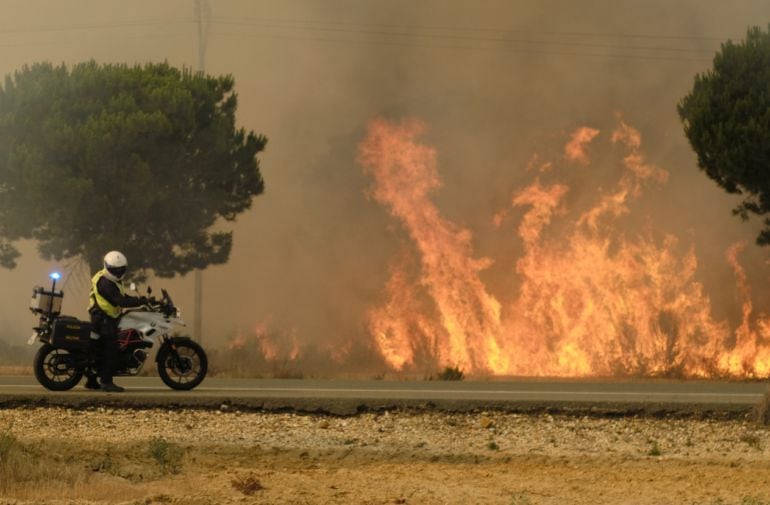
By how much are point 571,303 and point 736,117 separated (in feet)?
27.6

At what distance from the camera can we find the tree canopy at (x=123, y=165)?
40094 mm

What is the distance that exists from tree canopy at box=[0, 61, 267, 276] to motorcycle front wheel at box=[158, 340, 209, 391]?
2161cm

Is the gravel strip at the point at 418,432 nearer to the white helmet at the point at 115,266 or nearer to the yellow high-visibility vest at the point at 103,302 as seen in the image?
the yellow high-visibility vest at the point at 103,302

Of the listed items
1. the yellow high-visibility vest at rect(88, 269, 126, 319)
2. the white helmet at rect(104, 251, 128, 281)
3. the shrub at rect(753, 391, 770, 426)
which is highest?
the white helmet at rect(104, 251, 128, 281)

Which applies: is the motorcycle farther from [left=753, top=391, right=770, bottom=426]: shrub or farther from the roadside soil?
[left=753, top=391, right=770, bottom=426]: shrub

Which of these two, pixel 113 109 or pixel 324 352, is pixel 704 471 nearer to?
pixel 113 109

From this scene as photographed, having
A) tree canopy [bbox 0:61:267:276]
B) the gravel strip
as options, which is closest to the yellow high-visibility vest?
the gravel strip

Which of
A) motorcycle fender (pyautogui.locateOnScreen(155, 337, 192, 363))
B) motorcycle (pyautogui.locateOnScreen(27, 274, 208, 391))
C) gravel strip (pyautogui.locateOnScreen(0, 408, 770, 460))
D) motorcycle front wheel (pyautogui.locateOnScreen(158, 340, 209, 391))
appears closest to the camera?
gravel strip (pyautogui.locateOnScreen(0, 408, 770, 460))

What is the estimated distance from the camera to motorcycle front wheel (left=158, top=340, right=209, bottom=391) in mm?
19000

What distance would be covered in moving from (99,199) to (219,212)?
440cm

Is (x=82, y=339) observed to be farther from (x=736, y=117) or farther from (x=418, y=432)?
(x=736, y=117)

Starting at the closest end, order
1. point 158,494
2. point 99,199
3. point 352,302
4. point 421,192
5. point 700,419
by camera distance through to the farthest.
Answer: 1. point 158,494
2. point 700,419
3. point 99,199
4. point 421,192
5. point 352,302

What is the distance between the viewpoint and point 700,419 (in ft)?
55.9

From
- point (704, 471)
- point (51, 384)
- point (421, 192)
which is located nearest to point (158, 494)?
point (704, 471)
